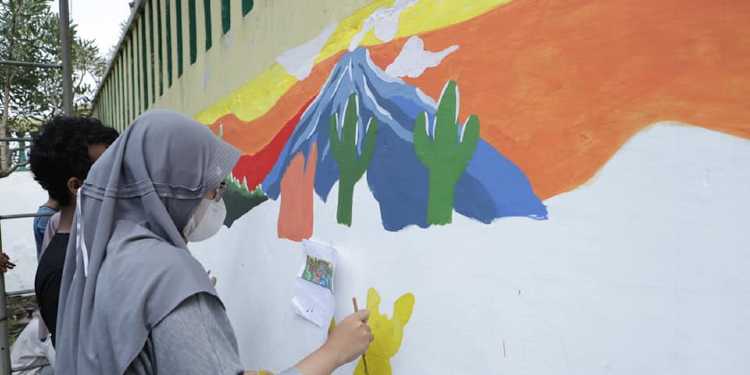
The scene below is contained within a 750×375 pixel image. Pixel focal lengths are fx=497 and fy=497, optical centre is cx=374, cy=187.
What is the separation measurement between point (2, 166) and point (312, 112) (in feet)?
12.8

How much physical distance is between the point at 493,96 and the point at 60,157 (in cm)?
137

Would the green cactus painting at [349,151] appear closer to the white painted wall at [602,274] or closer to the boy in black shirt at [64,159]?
the white painted wall at [602,274]

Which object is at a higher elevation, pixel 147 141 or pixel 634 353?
pixel 147 141

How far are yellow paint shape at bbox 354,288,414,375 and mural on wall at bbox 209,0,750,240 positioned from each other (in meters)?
0.17

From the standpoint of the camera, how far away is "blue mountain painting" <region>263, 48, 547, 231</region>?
2.63ft

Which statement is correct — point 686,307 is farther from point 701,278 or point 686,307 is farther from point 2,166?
point 2,166

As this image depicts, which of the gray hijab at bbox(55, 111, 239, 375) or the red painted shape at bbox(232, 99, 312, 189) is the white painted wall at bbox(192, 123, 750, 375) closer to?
the gray hijab at bbox(55, 111, 239, 375)

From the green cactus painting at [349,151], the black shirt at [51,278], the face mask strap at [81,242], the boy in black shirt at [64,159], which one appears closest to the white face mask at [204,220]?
the face mask strap at [81,242]

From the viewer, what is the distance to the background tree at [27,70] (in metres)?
4.29

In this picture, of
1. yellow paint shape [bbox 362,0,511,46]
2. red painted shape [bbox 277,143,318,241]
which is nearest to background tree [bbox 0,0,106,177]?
red painted shape [bbox 277,143,318,241]

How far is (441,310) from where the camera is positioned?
3.05 feet

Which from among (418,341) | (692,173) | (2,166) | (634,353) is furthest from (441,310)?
(2,166)

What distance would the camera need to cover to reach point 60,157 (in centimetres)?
154

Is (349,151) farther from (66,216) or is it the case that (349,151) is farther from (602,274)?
(66,216)
